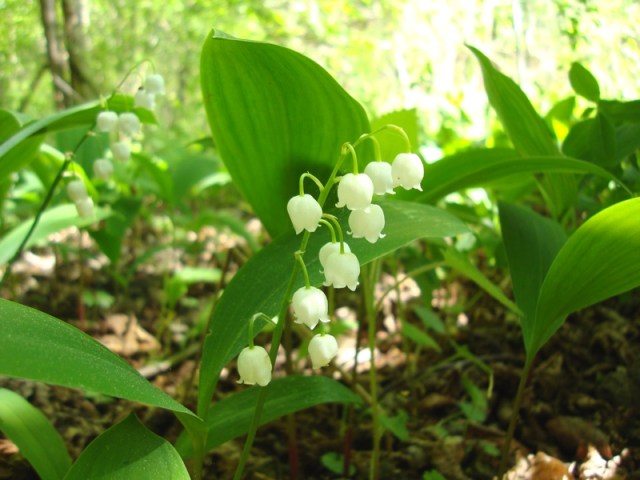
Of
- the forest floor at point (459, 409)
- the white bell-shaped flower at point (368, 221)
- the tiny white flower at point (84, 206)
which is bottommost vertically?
the forest floor at point (459, 409)

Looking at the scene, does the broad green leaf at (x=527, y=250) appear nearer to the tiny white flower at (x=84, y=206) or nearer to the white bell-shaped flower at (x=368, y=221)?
the white bell-shaped flower at (x=368, y=221)

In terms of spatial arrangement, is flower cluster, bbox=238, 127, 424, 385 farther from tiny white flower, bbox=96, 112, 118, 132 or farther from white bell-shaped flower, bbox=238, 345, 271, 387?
tiny white flower, bbox=96, 112, 118, 132

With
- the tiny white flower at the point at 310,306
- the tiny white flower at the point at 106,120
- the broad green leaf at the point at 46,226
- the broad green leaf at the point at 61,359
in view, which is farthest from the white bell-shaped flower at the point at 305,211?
the broad green leaf at the point at 46,226

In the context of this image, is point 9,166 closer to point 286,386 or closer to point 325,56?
point 286,386

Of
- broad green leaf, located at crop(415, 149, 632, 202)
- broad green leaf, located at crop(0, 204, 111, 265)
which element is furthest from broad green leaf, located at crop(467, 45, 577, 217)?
broad green leaf, located at crop(0, 204, 111, 265)

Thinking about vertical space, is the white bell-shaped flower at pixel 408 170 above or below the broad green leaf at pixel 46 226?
above
